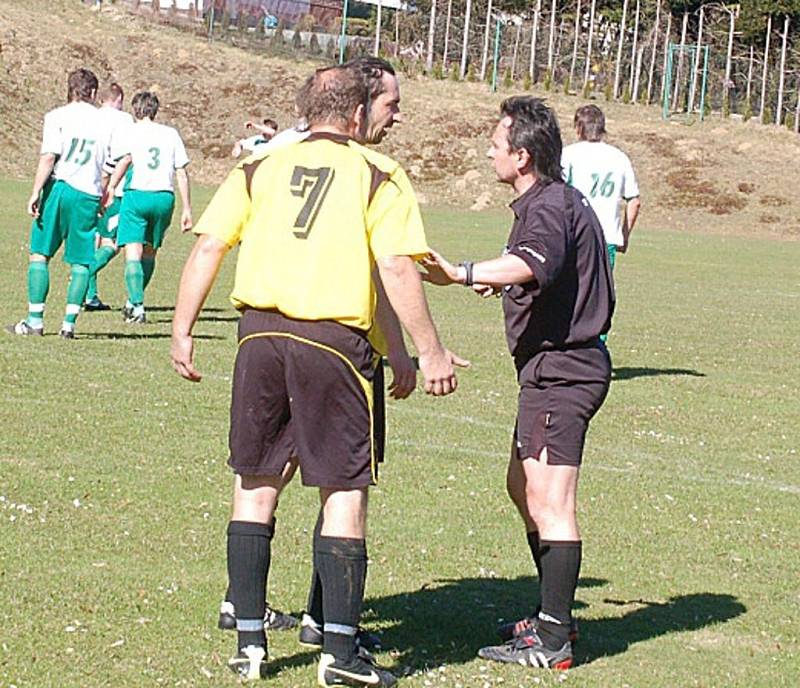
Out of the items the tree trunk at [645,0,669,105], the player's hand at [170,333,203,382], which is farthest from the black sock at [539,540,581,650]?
the tree trunk at [645,0,669,105]

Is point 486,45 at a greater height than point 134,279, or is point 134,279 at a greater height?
point 486,45

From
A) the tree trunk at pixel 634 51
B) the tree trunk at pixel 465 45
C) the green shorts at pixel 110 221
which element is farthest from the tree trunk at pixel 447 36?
the green shorts at pixel 110 221

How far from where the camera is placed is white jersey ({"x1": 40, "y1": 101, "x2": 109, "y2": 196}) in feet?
48.2

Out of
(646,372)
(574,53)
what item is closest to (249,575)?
(646,372)

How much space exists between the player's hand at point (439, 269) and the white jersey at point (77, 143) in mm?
9008

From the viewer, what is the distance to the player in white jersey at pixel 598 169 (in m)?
13.8

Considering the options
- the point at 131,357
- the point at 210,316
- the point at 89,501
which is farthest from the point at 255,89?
the point at 89,501

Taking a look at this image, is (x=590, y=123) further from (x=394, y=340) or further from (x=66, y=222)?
(x=394, y=340)

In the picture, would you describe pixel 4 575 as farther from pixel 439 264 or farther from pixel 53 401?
pixel 53 401

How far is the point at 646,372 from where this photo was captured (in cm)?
1564

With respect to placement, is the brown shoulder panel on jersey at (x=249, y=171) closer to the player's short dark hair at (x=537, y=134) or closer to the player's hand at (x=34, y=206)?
the player's short dark hair at (x=537, y=134)

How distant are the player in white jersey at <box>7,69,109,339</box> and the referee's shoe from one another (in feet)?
31.4

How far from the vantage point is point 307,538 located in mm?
7988

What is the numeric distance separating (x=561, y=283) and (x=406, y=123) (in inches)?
2122
